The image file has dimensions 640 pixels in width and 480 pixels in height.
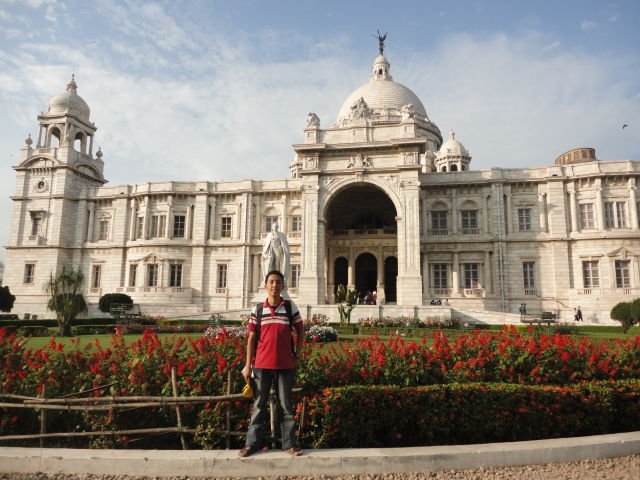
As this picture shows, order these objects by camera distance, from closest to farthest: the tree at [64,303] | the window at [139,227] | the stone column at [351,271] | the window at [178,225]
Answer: the tree at [64,303] → the stone column at [351,271] → the window at [178,225] → the window at [139,227]

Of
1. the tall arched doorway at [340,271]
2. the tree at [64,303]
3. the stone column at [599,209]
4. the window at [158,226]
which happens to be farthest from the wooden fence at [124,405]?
the window at [158,226]

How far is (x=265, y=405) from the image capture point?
5551mm

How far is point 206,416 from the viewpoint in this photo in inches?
235

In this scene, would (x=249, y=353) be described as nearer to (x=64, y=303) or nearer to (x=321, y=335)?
(x=321, y=335)

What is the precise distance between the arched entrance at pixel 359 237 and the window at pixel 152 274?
14.6 meters

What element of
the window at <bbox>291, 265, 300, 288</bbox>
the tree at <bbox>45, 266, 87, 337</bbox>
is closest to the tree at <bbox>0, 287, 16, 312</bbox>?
the tree at <bbox>45, 266, 87, 337</bbox>

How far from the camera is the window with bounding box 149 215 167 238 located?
39.3 metres

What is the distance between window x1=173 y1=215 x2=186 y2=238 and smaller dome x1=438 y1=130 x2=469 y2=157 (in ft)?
95.3

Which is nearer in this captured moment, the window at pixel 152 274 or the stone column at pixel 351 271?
the stone column at pixel 351 271

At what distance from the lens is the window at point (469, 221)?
1394 inches

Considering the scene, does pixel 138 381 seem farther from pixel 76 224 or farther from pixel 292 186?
pixel 76 224

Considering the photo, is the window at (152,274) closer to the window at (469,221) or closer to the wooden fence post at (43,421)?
the window at (469,221)

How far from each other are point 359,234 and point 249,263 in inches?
379

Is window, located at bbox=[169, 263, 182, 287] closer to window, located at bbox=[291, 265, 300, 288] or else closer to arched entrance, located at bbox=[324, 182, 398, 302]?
window, located at bbox=[291, 265, 300, 288]
